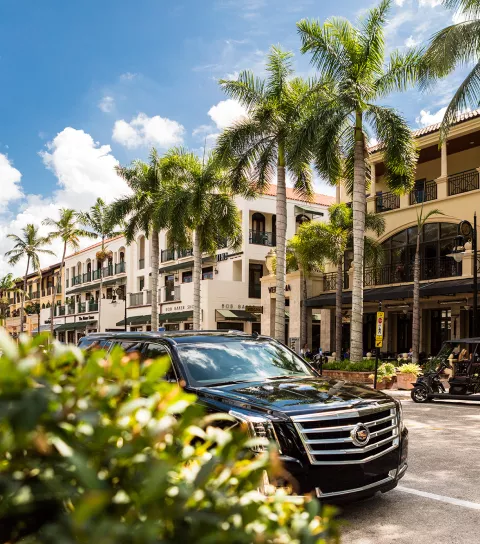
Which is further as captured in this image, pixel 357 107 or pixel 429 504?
pixel 357 107

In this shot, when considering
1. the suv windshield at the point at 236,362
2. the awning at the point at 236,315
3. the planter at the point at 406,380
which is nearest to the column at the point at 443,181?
the planter at the point at 406,380

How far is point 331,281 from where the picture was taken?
1425 inches

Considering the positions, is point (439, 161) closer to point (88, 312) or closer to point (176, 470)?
point (176, 470)

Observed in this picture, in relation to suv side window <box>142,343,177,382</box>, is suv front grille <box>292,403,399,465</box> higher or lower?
lower

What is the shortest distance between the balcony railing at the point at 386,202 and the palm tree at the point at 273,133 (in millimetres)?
8353

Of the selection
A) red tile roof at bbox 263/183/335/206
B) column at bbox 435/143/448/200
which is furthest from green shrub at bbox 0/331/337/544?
red tile roof at bbox 263/183/335/206

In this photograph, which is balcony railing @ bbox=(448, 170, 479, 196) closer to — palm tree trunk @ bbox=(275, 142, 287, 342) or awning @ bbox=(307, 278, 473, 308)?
awning @ bbox=(307, 278, 473, 308)

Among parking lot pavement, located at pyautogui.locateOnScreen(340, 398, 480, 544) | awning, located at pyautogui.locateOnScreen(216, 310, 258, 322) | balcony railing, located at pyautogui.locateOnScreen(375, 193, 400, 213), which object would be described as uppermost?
balcony railing, located at pyautogui.locateOnScreen(375, 193, 400, 213)

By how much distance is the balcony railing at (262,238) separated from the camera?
4459cm

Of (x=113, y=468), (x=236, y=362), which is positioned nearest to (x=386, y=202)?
(x=236, y=362)

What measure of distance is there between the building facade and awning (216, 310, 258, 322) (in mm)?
8792

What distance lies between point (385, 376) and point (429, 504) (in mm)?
15243

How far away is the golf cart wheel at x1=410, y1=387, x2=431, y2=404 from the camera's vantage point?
52.9 feet

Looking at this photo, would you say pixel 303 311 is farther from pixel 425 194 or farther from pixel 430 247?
pixel 425 194
